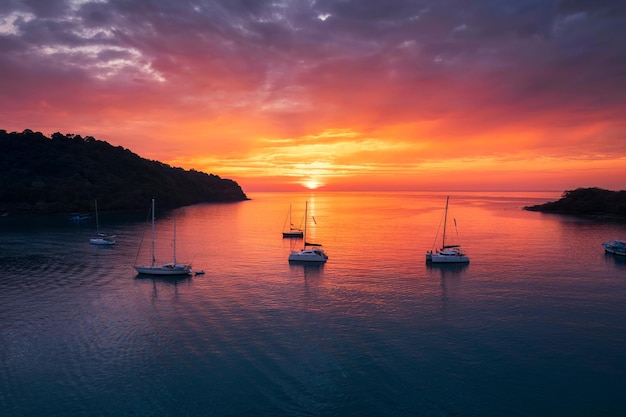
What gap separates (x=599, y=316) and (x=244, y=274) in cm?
4766

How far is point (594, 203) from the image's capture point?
589 ft

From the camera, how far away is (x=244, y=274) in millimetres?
64625

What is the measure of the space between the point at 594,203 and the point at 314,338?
191312 millimetres

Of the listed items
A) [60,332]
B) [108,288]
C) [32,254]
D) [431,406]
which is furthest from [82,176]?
[431,406]

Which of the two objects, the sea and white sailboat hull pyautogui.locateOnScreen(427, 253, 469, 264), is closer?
the sea

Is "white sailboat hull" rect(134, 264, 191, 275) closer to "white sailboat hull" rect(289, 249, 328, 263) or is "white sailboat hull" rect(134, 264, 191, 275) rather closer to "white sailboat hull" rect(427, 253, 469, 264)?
"white sailboat hull" rect(289, 249, 328, 263)

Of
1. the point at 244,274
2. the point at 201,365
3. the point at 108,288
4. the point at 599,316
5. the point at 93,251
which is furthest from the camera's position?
the point at 93,251

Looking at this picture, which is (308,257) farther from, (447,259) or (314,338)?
(314,338)

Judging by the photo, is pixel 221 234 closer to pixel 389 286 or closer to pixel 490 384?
pixel 389 286

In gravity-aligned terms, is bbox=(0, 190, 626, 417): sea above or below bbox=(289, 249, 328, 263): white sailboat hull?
below

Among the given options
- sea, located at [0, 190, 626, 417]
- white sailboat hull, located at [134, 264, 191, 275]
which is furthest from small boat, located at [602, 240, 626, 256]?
white sailboat hull, located at [134, 264, 191, 275]

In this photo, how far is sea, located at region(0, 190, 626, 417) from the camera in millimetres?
27250

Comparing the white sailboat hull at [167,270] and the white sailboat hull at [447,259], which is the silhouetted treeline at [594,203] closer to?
the white sailboat hull at [447,259]

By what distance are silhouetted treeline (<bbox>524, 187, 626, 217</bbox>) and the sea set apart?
119 metres
